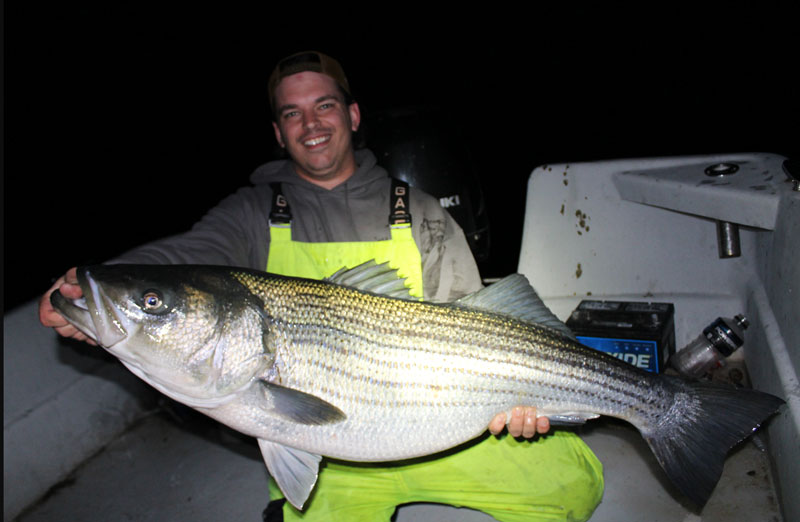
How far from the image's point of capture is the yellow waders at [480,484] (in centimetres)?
254

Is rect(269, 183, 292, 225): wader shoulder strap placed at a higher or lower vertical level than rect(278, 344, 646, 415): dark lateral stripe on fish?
higher

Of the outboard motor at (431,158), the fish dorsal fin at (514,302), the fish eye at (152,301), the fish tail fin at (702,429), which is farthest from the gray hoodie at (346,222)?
the fish tail fin at (702,429)

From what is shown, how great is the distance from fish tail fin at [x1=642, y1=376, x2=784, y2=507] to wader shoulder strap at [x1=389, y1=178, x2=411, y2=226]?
1506 mm

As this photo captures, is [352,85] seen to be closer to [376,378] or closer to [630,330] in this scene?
Result: [630,330]

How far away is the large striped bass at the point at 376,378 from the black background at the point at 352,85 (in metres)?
8.56

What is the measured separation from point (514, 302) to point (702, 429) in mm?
860

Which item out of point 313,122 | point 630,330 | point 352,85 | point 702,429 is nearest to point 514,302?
point 702,429

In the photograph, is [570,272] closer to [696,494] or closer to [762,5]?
[696,494]

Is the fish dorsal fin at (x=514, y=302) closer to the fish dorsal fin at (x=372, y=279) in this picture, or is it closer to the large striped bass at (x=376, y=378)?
the large striped bass at (x=376, y=378)

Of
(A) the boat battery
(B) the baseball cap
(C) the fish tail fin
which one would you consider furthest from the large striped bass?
(B) the baseball cap

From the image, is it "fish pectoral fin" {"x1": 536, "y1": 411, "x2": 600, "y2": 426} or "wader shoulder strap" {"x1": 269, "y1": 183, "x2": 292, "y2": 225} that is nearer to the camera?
"fish pectoral fin" {"x1": 536, "y1": 411, "x2": 600, "y2": 426}

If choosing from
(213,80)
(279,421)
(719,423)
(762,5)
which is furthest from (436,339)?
(213,80)

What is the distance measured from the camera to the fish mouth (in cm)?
177

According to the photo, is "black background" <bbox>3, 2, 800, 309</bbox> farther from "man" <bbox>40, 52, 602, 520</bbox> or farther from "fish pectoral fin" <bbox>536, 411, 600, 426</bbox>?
"fish pectoral fin" <bbox>536, 411, 600, 426</bbox>
